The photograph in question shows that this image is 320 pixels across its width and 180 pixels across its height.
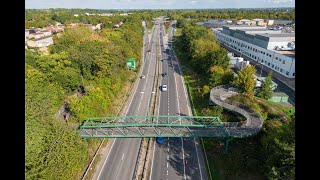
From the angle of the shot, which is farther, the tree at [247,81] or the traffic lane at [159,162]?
the tree at [247,81]

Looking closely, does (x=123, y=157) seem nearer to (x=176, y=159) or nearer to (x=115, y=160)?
(x=115, y=160)

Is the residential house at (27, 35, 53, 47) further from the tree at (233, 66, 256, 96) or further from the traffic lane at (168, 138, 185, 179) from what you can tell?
the tree at (233, 66, 256, 96)

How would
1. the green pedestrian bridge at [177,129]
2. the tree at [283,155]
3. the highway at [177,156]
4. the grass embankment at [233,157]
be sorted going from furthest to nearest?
the green pedestrian bridge at [177,129]
the highway at [177,156]
the grass embankment at [233,157]
the tree at [283,155]

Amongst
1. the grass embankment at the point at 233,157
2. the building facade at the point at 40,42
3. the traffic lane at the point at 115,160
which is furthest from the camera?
the building facade at the point at 40,42

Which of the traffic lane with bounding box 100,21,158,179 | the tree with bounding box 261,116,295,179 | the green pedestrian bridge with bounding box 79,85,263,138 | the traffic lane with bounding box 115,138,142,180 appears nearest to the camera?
the tree with bounding box 261,116,295,179

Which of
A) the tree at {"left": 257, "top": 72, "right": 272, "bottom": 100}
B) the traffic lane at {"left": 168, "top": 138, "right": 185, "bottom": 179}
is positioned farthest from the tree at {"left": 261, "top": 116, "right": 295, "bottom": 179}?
the tree at {"left": 257, "top": 72, "right": 272, "bottom": 100}

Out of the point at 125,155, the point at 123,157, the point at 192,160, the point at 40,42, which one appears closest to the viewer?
the point at 192,160

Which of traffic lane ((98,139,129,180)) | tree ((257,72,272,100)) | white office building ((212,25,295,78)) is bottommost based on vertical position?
traffic lane ((98,139,129,180))

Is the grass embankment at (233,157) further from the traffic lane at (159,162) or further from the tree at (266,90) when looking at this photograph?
the tree at (266,90)

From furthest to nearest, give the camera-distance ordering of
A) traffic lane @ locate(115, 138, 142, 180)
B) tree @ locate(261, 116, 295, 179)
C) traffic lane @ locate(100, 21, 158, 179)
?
traffic lane @ locate(100, 21, 158, 179)
traffic lane @ locate(115, 138, 142, 180)
tree @ locate(261, 116, 295, 179)

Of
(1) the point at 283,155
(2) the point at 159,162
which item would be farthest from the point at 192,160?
(1) the point at 283,155

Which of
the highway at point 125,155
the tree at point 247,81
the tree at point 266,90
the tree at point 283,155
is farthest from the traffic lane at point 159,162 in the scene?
the tree at point 266,90
